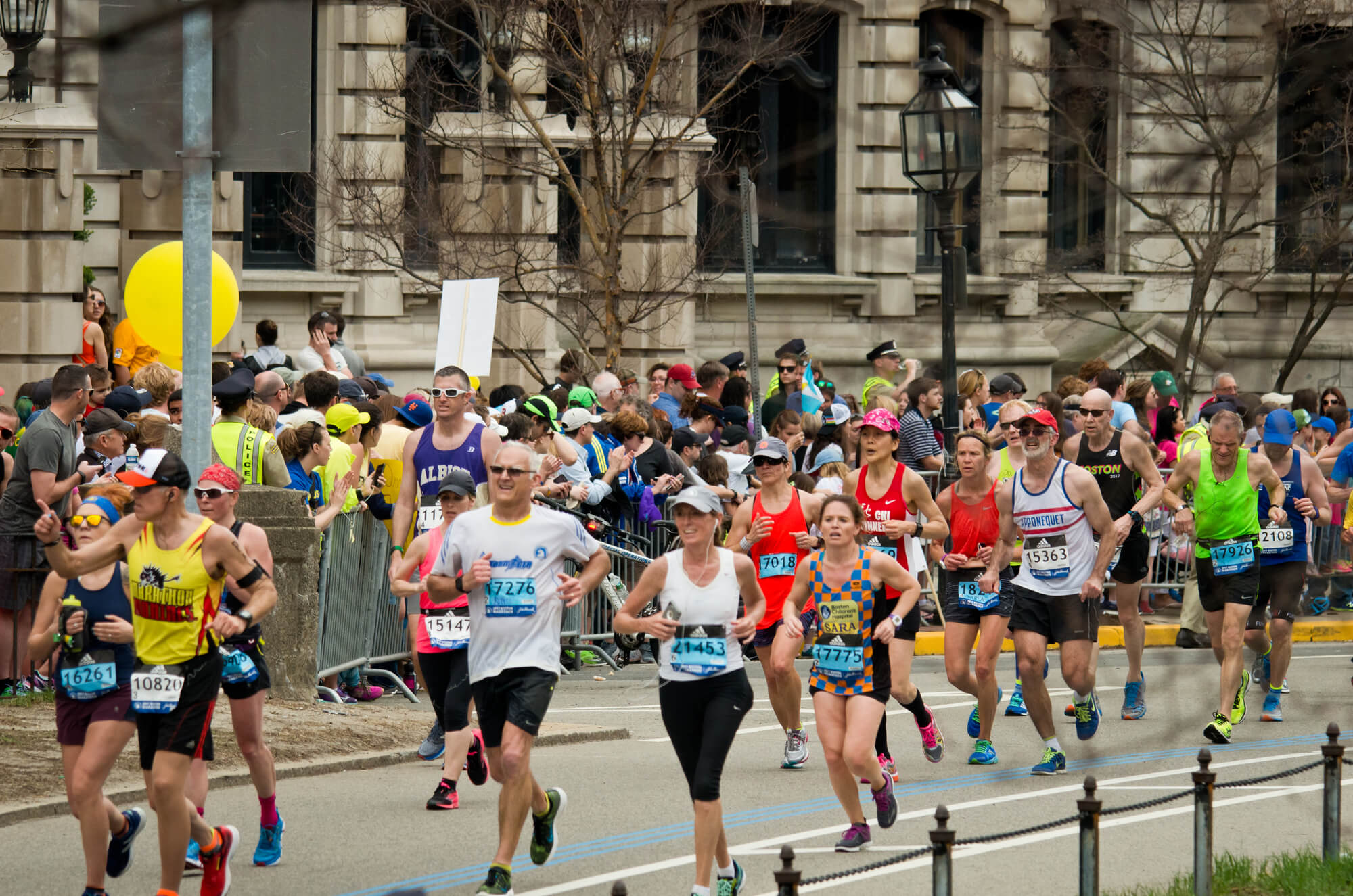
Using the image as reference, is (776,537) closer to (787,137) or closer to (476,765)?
(476,765)

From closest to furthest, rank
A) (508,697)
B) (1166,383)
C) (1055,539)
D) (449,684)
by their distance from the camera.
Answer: (1166,383)
(508,697)
(449,684)
(1055,539)

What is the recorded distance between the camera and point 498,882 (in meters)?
7.51

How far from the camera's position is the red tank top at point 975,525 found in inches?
446

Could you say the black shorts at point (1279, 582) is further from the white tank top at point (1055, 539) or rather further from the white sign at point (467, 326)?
the white sign at point (467, 326)

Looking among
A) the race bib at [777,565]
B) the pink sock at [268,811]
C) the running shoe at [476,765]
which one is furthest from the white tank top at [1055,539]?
the pink sock at [268,811]

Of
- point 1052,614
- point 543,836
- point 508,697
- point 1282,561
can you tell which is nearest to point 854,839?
point 543,836

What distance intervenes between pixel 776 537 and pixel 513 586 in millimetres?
2575

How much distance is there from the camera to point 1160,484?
479 inches

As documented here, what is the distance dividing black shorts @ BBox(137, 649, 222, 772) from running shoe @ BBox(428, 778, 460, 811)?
2.26 m

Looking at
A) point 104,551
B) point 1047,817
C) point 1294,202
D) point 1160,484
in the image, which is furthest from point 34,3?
point 1160,484

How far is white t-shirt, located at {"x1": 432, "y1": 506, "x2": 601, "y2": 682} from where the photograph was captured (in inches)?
320

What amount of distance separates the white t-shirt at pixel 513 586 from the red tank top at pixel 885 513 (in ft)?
9.01

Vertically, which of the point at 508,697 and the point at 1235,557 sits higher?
the point at 1235,557

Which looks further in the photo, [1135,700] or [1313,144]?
[1135,700]
